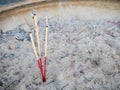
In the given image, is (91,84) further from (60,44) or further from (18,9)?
(18,9)

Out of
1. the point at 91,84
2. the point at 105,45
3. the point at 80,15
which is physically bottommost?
the point at 91,84

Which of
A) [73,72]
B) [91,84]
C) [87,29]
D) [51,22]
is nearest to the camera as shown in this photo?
[91,84]

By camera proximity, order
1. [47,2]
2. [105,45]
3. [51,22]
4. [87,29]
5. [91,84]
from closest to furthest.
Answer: [91,84]
[105,45]
[87,29]
[51,22]
[47,2]

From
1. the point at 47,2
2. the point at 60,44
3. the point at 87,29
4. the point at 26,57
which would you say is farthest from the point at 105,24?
the point at 26,57

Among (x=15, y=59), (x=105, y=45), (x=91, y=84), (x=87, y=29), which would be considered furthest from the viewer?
(x=87, y=29)

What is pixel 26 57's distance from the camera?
128 inches

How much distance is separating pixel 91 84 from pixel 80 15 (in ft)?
7.11

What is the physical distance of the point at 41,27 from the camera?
405cm

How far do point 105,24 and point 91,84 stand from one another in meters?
1.82

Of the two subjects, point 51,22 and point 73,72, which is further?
point 51,22

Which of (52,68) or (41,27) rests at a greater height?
(41,27)

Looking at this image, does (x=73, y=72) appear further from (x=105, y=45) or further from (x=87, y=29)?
(x=87, y=29)

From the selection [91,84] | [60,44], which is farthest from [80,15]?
[91,84]

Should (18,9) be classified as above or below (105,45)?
above
